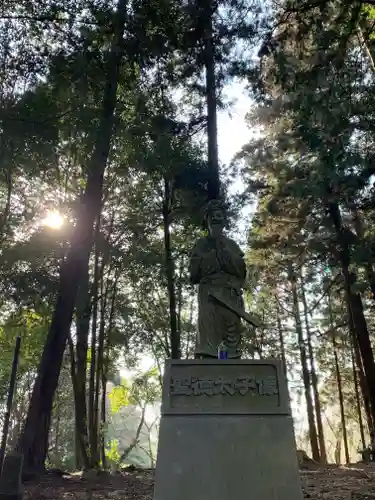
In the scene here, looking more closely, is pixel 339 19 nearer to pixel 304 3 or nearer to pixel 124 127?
pixel 304 3

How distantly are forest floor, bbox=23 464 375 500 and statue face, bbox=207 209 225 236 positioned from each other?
2990 millimetres

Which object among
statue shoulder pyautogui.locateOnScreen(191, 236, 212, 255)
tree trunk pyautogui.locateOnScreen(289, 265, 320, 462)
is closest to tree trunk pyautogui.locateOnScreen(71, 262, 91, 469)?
statue shoulder pyautogui.locateOnScreen(191, 236, 212, 255)

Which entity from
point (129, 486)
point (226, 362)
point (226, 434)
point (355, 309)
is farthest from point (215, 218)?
point (355, 309)

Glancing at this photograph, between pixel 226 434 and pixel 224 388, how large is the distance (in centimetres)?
40

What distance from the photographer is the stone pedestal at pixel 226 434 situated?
370 centimetres

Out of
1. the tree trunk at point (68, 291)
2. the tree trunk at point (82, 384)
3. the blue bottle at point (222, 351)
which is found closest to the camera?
the blue bottle at point (222, 351)

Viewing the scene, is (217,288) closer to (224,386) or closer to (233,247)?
(233,247)

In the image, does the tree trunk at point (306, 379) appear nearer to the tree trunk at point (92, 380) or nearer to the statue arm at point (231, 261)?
the tree trunk at point (92, 380)

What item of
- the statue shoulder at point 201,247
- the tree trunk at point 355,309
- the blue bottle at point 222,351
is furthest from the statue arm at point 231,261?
the tree trunk at point 355,309

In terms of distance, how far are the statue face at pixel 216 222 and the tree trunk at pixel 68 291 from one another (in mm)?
2370

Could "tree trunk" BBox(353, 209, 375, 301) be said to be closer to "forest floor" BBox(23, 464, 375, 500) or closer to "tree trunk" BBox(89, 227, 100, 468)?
"forest floor" BBox(23, 464, 375, 500)

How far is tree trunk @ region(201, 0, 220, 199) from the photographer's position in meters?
7.35

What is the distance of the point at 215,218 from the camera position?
5320 millimetres

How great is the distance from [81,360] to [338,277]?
5619 millimetres
